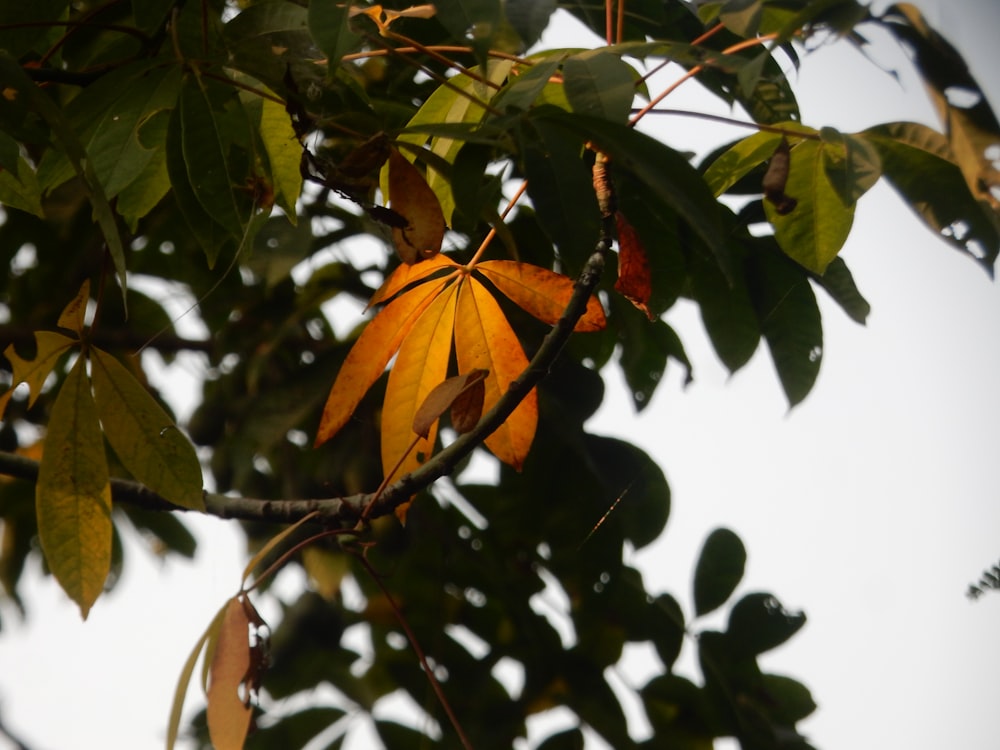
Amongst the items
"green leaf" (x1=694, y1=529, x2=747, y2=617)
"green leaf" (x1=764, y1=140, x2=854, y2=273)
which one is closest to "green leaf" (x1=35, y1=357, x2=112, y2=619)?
"green leaf" (x1=764, y1=140, x2=854, y2=273)

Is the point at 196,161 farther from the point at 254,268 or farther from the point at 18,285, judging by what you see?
the point at 18,285

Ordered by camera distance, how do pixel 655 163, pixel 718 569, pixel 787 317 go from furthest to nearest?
pixel 718 569 → pixel 787 317 → pixel 655 163

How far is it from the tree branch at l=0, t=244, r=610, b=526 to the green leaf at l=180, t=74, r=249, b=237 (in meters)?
0.20

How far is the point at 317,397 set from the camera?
3.64 feet

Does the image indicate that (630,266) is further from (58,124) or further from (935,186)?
(58,124)

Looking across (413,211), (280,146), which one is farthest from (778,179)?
(280,146)

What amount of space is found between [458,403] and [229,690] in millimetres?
235

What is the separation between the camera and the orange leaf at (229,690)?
593 millimetres

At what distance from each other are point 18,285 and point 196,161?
869mm

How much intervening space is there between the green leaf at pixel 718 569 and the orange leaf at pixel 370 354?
61 centimetres

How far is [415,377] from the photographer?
26.9 inches

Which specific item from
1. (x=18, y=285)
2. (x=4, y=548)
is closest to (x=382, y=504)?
(x=18, y=285)

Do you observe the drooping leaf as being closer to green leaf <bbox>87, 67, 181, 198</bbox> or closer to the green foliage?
the green foliage

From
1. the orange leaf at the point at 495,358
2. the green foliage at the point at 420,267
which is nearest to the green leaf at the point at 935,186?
the green foliage at the point at 420,267
